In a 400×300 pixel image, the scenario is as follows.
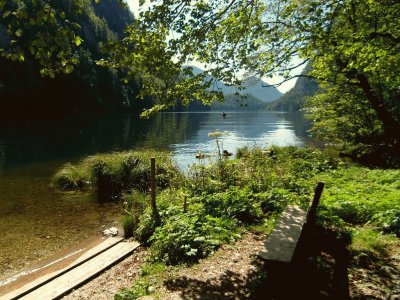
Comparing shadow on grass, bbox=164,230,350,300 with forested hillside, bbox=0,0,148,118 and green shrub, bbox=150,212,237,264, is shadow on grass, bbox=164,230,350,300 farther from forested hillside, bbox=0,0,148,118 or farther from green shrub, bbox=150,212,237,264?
forested hillside, bbox=0,0,148,118

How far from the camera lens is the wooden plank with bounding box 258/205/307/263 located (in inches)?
236

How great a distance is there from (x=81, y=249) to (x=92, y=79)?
10202 centimetres

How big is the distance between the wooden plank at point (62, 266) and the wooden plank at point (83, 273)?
0.18 m

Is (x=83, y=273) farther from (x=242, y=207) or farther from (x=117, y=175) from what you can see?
(x=117, y=175)

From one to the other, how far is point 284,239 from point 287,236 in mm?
216

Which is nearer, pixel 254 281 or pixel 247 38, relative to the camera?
pixel 254 281

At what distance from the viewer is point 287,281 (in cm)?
588

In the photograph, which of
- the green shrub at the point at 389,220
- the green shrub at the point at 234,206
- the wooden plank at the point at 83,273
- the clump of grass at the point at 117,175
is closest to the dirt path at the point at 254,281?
the wooden plank at the point at 83,273

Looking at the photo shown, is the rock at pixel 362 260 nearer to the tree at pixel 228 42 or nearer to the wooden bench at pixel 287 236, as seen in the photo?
the wooden bench at pixel 287 236

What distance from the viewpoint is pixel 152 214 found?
1141cm

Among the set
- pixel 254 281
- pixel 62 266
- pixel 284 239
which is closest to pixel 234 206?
pixel 284 239

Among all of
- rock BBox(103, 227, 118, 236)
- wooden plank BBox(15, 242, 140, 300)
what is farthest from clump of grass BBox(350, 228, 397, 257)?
rock BBox(103, 227, 118, 236)

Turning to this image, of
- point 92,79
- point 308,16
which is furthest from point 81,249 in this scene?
point 92,79

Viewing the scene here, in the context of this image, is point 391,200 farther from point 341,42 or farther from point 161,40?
point 161,40
